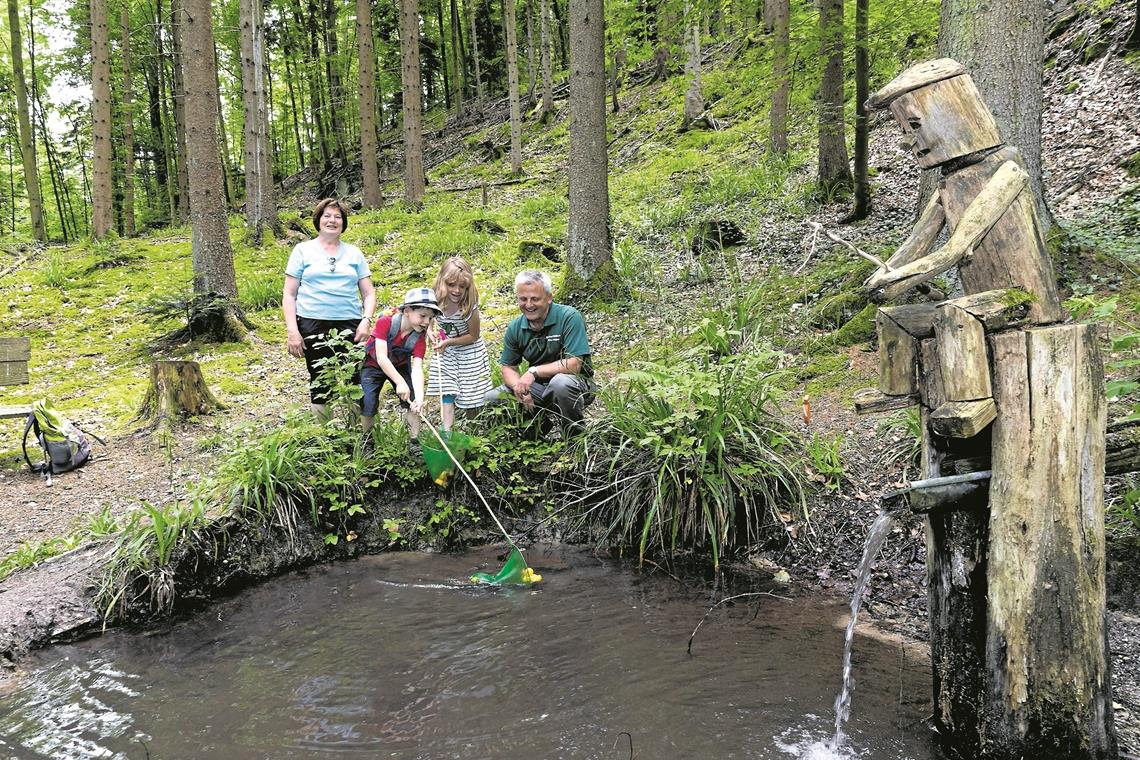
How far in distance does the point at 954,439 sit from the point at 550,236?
10.3 m

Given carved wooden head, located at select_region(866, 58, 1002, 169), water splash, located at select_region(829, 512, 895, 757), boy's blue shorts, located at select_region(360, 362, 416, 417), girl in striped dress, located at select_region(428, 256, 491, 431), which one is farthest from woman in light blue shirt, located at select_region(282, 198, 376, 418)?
carved wooden head, located at select_region(866, 58, 1002, 169)

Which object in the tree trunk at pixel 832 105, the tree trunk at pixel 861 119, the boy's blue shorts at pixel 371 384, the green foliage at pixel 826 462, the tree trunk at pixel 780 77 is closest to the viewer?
the green foliage at pixel 826 462

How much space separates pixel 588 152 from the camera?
779 centimetres

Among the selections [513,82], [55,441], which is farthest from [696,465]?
[513,82]

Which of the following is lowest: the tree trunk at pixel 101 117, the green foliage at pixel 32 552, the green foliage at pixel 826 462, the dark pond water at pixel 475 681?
the dark pond water at pixel 475 681

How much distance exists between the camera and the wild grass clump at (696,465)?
4.13 metres

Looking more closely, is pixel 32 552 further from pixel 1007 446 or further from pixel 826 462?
pixel 1007 446

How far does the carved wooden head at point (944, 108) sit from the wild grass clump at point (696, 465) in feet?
6.78

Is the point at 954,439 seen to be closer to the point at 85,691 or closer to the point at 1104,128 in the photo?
the point at 85,691

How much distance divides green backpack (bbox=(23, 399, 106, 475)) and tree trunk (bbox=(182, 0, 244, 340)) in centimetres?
315

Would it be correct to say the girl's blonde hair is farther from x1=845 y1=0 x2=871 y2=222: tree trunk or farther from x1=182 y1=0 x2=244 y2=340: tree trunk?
x1=182 y1=0 x2=244 y2=340: tree trunk

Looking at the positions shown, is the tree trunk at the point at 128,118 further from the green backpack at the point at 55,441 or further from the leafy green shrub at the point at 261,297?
the green backpack at the point at 55,441

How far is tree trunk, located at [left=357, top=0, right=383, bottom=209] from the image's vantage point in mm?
16062

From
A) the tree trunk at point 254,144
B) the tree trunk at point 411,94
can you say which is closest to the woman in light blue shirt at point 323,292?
the tree trunk at point 254,144
